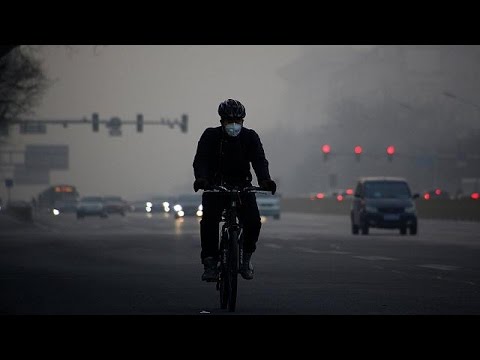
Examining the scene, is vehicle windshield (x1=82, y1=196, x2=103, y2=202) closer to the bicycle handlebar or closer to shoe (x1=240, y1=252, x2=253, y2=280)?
shoe (x1=240, y1=252, x2=253, y2=280)

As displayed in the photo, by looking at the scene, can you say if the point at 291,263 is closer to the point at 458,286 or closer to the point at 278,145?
the point at 458,286

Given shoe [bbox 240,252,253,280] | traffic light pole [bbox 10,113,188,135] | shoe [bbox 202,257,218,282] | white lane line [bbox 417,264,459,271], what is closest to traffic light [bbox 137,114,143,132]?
traffic light pole [bbox 10,113,188,135]

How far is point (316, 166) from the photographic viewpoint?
170m

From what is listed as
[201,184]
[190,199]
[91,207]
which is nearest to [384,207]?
[201,184]

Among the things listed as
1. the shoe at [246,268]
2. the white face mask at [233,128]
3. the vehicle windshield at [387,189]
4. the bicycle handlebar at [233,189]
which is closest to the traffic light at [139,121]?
the vehicle windshield at [387,189]

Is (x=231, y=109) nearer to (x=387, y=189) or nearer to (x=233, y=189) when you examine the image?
(x=233, y=189)

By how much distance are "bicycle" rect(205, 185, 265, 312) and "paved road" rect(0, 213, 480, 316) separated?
0.74ft

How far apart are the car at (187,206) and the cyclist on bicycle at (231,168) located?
60.5 metres

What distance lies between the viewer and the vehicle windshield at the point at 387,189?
45.0 m

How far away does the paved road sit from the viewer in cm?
1523

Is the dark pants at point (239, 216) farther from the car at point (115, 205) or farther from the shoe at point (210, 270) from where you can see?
the car at point (115, 205)

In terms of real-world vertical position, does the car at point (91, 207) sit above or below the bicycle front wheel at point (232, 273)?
above

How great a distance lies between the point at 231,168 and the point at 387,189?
1228 inches

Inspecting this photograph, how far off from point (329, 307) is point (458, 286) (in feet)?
12.6
